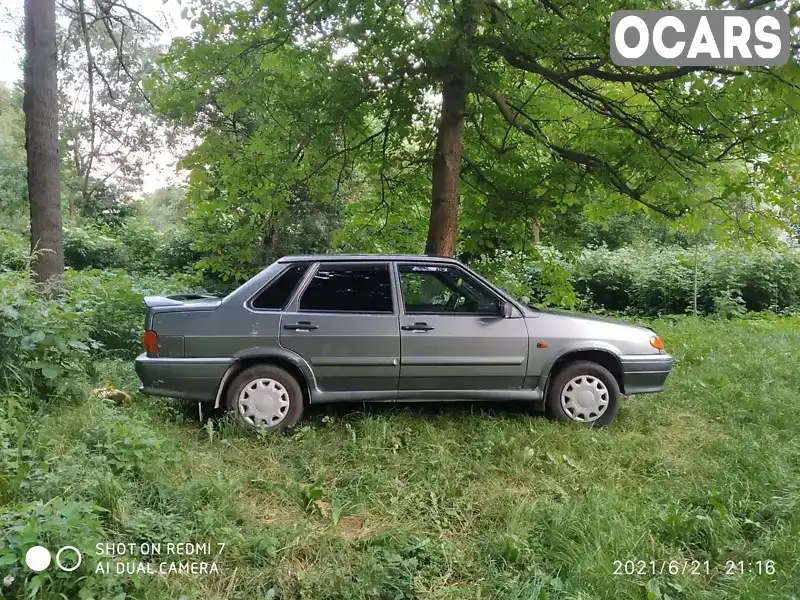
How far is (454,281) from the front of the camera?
500cm

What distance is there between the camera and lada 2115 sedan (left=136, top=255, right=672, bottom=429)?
454 cm

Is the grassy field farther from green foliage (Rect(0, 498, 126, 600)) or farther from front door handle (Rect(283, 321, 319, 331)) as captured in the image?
front door handle (Rect(283, 321, 319, 331))

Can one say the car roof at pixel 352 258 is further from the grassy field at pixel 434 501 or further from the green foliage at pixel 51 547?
the green foliage at pixel 51 547

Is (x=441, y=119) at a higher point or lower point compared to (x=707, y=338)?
higher

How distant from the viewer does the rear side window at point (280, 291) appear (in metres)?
4.68

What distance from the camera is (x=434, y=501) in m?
3.42

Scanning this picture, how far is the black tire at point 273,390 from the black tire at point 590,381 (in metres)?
2.23

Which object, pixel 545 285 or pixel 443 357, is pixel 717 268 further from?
pixel 443 357

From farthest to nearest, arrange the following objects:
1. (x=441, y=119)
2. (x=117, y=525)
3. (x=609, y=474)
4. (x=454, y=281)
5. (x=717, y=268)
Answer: (x=717, y=268) < (x=441, y=119) < (x=454, y=281) < (x=609, y=474) < (x=117, y=525)

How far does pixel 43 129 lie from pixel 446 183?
211 inches

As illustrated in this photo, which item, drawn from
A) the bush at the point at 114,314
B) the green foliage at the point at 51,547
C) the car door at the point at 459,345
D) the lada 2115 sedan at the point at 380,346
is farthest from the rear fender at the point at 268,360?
the bush at the point at 114,314

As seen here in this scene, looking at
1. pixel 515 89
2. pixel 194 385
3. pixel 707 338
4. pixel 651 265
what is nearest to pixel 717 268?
pixel 651 265

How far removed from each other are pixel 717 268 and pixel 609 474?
13.1 metres

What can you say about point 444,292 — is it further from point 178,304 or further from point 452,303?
point 178,304
